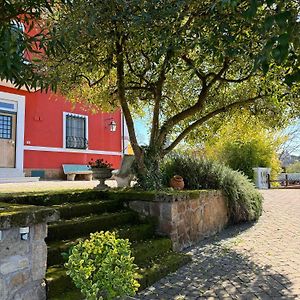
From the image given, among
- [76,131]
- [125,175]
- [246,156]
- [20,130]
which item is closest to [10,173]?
[20,130]

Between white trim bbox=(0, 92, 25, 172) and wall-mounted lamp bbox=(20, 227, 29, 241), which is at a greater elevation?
white trim bbox=(0, 92, 25, 172)

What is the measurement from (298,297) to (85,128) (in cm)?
1352

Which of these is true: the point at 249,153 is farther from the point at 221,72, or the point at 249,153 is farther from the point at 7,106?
the point at 7,106

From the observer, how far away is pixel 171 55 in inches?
203

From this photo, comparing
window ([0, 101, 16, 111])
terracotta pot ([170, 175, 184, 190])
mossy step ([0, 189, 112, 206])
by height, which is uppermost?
A: window ([0, 101, 16, 111])

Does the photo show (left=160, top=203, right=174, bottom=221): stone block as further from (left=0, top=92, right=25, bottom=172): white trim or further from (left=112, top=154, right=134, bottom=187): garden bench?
(left=0, top=92, right=25, bottom=172): white trim

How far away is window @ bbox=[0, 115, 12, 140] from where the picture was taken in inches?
506

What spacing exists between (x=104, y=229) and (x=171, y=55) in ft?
9.15

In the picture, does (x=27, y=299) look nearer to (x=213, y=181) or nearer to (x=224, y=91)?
(x=213, y=181)

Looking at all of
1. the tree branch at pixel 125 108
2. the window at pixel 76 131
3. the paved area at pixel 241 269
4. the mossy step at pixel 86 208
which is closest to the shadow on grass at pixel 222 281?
the paved area at pixel 241 269

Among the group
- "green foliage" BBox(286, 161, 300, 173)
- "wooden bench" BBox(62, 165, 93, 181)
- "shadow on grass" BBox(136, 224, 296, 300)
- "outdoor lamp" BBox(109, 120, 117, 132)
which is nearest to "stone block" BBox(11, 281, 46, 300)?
"shadow on grass" BBox(136, 224, 296, 300)

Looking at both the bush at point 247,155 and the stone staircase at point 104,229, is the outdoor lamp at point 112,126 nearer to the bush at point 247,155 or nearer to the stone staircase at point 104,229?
the bush at point 247,155

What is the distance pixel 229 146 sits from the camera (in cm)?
1798

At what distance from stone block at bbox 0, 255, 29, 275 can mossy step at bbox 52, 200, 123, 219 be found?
1708 mm
